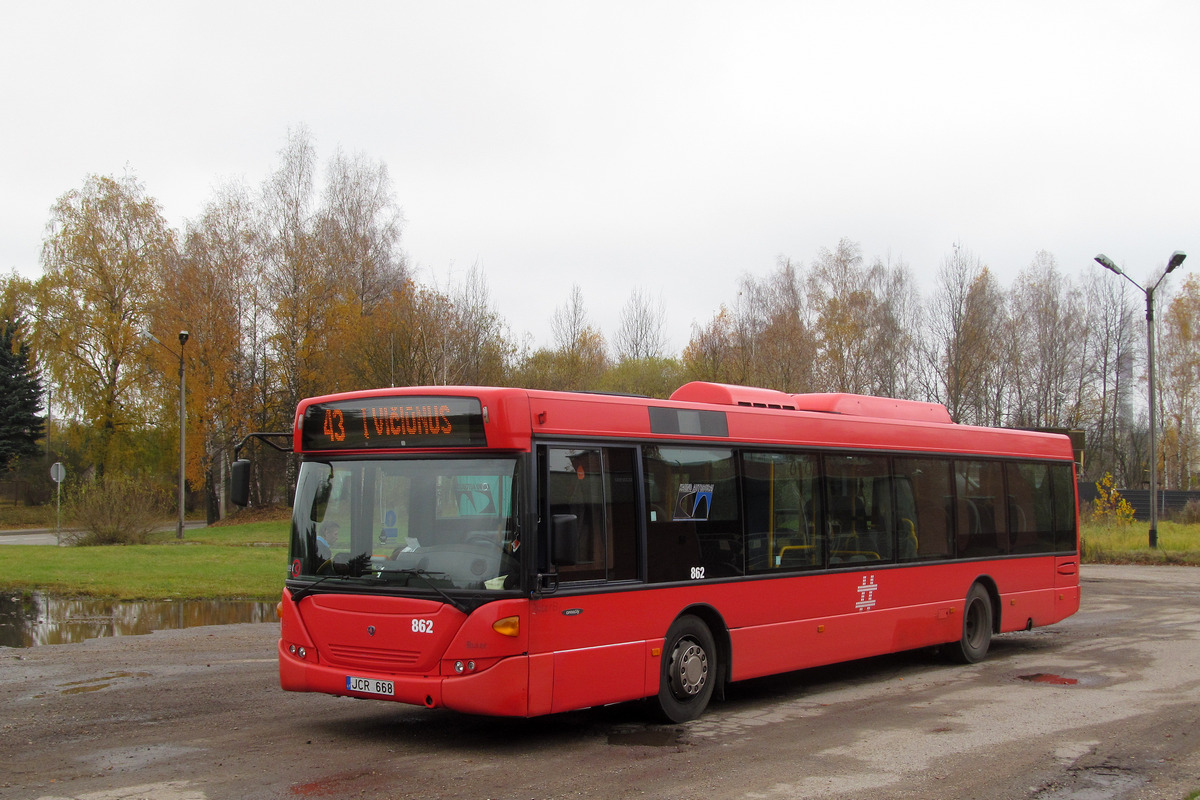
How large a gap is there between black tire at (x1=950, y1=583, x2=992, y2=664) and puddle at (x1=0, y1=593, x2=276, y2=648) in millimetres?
10331

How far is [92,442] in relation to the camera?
49281 millimetres

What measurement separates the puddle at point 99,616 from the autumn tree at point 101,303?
108ft

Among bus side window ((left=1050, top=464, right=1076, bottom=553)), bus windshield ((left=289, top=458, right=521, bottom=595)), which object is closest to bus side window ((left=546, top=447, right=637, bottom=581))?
bus windshield ((left=289, top=458, right=521, bottom=595))

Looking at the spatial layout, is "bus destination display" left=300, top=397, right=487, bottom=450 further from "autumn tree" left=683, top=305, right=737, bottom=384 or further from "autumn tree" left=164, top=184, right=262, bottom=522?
"autumn tree" left=164, top=184, right=262, bottom=522

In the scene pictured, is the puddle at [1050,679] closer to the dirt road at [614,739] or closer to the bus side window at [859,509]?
the dirt road at [614,739]

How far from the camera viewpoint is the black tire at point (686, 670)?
8562 mm

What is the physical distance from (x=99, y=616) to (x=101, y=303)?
36850 mm

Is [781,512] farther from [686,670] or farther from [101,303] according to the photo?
[101,303]

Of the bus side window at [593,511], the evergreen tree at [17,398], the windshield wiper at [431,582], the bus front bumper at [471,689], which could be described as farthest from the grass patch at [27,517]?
the bus side window at [593,511]

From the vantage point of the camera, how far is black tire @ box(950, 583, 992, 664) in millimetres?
12656

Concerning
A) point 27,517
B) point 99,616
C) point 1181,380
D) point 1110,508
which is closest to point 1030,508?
point 99,616

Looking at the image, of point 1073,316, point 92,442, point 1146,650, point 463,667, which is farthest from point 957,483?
point 1073,316

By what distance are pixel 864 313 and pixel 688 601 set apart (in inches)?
2118

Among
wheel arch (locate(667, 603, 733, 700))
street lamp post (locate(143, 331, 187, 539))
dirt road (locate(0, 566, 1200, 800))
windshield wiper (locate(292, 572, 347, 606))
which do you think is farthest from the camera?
street lamp post (locate(143, 331, 187, 539))
